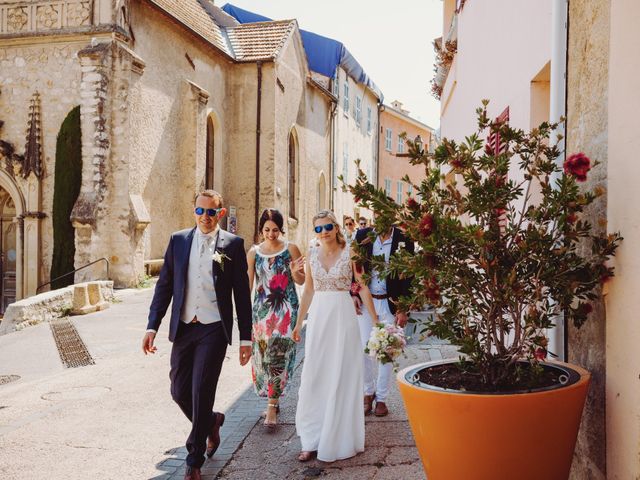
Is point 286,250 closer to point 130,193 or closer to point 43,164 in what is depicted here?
point 130,193

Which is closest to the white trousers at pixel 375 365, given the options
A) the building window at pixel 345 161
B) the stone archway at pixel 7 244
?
the stone archway at pixel 7 244

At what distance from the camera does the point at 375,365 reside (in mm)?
6344

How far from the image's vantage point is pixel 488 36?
841 centimetres

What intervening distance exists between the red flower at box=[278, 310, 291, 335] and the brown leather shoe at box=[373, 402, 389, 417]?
3.41 feet

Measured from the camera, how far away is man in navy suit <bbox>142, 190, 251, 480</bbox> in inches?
185

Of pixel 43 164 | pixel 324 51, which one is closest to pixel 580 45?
pixel 43 164

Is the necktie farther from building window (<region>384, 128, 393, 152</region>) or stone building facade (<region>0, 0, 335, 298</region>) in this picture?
building window (<region>384, 128, 393, 152</region>)

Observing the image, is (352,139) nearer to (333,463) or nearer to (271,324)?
(271,324)

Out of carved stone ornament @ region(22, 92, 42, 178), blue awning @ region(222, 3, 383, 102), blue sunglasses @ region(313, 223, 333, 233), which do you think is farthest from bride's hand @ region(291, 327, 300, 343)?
blue awning @ region(222, 3, 383, 102)

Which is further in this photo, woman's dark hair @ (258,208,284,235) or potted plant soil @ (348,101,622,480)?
woman's dark hair @ (258,208,284,235)

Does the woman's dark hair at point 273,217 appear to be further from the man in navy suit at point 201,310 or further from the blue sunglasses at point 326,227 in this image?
the man in navy suit at point 201,310

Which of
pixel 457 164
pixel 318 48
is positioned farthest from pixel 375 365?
pixel 318 48

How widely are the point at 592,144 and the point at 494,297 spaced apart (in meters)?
1.09

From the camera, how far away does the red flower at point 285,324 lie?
605cm
